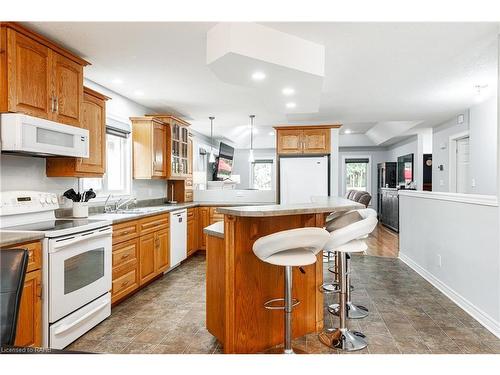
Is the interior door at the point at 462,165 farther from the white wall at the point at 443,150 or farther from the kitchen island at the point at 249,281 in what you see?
the kitchen island at the point at 249,281

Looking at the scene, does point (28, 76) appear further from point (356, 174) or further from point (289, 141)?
point (356, 174)

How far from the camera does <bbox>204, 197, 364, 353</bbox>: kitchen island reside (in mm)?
2176

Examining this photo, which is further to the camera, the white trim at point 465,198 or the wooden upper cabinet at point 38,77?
the white trim at point 465,198

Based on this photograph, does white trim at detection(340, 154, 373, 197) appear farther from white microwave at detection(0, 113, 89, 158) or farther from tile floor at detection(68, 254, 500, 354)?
white microwave at detection(0, 113, 89, 158)

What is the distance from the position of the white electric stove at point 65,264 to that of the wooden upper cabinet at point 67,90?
2.27 ft

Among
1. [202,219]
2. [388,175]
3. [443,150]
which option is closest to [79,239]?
[202,219]

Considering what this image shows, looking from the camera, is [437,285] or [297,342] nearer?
[297,342]

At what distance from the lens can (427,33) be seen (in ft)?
8.75

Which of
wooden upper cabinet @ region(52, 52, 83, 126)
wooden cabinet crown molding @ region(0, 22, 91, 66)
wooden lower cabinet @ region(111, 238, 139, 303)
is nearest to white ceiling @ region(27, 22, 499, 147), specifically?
wooden cabinet crown molding @ region(0, 22, 91, 66)

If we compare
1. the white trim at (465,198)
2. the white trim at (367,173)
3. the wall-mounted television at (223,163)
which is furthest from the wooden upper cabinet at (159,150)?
the white trim at (367,173)

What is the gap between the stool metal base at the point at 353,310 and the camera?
9.80ft

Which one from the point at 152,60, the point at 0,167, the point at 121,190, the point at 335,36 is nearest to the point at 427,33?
the point at 335,36
